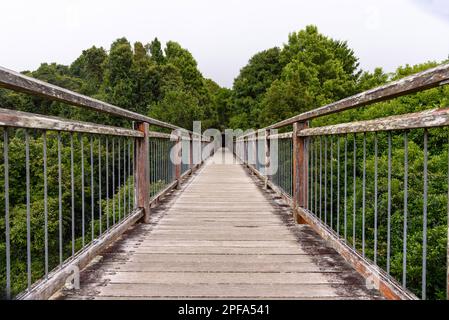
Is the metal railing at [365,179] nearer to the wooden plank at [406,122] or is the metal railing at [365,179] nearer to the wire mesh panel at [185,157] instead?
the wooden plank at [406,122]

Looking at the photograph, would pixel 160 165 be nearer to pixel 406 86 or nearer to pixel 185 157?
pixel 185 157

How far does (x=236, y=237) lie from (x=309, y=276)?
930mm

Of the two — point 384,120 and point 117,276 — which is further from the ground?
point 384,120

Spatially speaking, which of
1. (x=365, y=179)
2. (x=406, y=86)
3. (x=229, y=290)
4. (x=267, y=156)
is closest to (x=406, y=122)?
(x=406, y=86)

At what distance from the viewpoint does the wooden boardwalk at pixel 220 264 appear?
1.75 meters

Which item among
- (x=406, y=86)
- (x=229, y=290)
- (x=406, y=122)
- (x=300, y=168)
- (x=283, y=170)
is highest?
(x=406, y=86)

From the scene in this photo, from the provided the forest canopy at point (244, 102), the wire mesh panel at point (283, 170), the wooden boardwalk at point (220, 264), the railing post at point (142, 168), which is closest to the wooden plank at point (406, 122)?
the wooden boardwalk at point (220, 264)

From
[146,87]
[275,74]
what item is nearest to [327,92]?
[275,74]

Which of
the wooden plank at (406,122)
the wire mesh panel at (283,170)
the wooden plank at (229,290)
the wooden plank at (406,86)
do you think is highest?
the wooden plank at (406,86)

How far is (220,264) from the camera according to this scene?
7.13 feet
